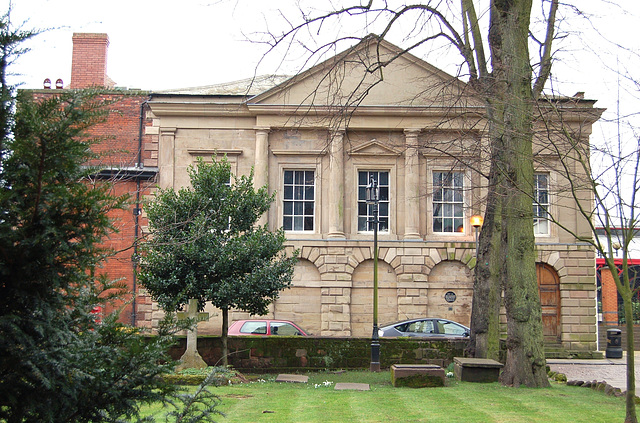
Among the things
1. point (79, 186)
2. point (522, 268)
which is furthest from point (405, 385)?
point (79, 186)

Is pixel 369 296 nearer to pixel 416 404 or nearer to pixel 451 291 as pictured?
pixel 451 291

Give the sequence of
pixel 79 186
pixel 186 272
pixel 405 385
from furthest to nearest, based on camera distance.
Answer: pixel 186 272
pixel 405 385
pixel 79 186

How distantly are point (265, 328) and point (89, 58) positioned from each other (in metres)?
14.8

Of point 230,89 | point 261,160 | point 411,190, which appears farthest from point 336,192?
point 230,89

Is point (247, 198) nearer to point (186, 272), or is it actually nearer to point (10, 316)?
point (186, 272)

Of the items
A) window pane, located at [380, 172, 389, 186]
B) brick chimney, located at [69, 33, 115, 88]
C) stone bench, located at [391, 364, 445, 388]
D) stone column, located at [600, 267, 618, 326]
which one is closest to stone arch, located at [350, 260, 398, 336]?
Result: window pane, located at [380, 172, 389, 186]

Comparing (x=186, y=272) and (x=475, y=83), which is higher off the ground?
(x=475, y=83)

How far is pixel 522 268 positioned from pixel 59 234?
12187 millimetres

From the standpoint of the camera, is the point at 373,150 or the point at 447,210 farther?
the point at 447,210

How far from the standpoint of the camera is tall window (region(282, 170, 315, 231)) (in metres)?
27.3

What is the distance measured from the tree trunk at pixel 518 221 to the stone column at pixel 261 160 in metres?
13.2

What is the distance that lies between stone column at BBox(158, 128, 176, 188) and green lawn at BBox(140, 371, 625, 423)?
1387 cm

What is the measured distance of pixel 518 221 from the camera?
47.8 feet

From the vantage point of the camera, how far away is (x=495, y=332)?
17016mm
